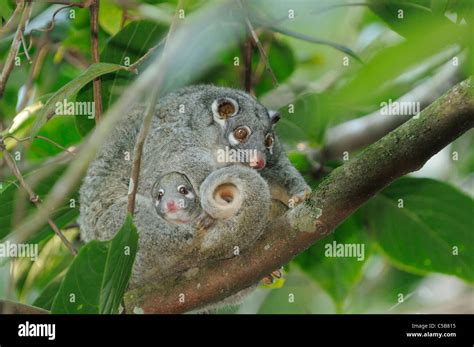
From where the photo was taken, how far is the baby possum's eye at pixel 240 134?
3.31 m

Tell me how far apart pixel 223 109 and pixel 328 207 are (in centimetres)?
131

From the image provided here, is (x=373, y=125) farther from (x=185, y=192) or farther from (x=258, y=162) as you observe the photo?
(x=185, y=192)

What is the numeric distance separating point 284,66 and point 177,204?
1773 millimetres

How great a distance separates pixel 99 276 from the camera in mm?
2348

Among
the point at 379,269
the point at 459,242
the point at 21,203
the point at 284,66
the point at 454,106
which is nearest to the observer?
the point at 454,106

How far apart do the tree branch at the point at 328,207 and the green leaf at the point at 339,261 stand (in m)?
1.19

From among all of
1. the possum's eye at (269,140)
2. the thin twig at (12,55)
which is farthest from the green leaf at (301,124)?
the thin twig at (12,55)

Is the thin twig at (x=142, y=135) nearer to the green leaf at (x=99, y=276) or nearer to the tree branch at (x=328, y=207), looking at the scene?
the green leaf at (x=99, y=276)

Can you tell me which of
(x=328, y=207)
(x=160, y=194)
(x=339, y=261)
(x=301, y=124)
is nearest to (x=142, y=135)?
(x=160, y=194)

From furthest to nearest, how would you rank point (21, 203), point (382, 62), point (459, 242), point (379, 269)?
point (379, 269) < point (459, 242) < point (21, 203) < point (382, 62)

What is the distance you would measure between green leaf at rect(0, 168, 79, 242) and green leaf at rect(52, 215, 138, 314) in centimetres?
100
